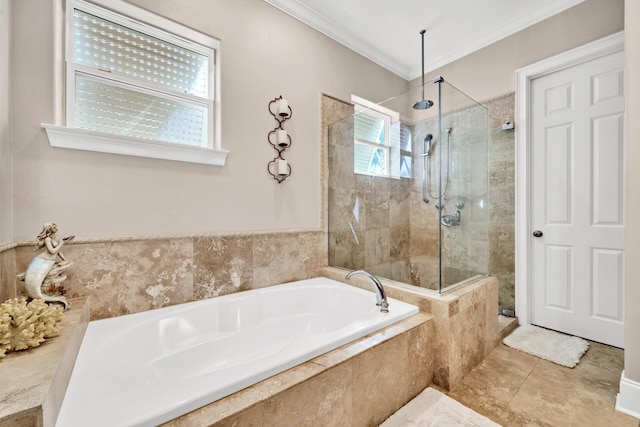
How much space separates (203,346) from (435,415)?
1314 millimetres

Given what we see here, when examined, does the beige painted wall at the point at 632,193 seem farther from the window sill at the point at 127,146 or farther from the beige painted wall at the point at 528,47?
the window sill at the point at 127,146

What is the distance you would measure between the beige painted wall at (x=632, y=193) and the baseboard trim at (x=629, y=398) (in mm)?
31

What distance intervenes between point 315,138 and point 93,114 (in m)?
1.55

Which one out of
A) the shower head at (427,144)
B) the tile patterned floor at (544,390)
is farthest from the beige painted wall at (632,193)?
the shower head at (427,144)

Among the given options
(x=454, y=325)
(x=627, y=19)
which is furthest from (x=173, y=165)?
(x=627, y=19)

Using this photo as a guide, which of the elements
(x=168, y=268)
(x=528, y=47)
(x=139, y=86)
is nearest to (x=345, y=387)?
(x=168, y=268)

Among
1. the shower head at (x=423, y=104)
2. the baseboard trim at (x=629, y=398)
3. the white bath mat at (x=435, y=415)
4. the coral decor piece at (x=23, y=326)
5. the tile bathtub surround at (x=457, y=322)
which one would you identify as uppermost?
the shower head at (x=423, y=104)

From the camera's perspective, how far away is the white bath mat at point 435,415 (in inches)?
51.7

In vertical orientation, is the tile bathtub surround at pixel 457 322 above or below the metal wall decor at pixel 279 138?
below

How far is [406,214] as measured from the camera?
8.84 ft

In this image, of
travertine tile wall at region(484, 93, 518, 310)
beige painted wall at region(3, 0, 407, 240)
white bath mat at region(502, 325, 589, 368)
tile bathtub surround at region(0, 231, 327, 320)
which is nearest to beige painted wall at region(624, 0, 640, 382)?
white bath mat at region(502, 325, 589, 368)

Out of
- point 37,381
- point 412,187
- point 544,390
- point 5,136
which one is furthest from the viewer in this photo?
point 412,187

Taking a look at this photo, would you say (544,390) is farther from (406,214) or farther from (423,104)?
(423,104)

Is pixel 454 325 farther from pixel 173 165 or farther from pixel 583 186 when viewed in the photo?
pixel 173 165
